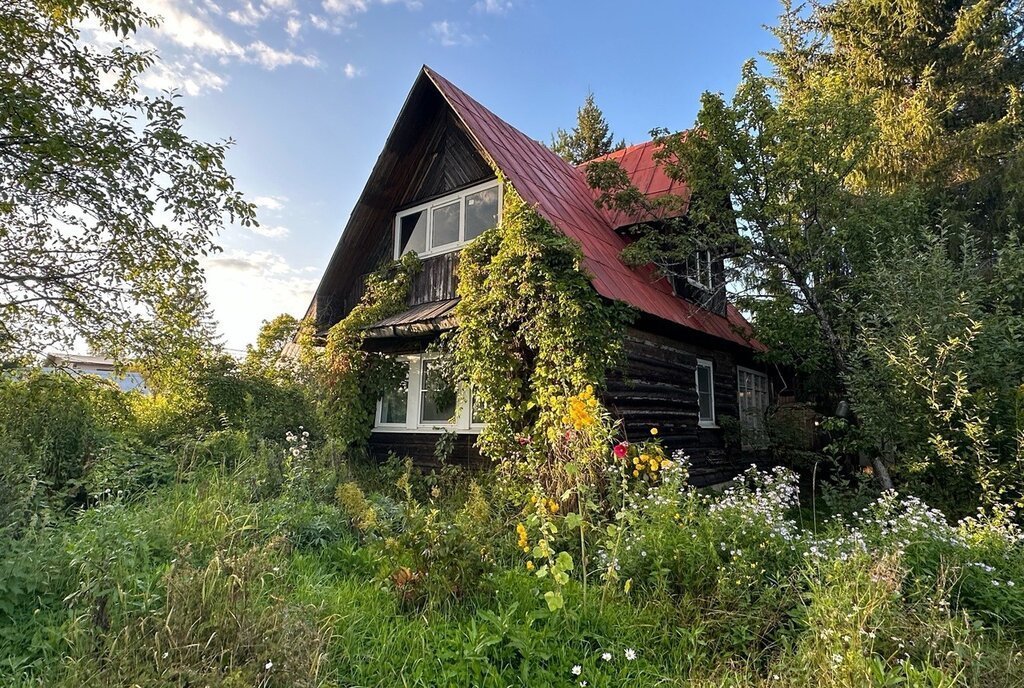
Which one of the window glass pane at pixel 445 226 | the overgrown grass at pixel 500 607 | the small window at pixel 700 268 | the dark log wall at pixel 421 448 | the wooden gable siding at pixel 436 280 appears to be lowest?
the overgrown grass at pixel 500 607

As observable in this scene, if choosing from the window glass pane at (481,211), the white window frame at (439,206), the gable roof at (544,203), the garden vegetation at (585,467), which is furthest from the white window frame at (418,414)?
Answer: the gable roof at (544,203)

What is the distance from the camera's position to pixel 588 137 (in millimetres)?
27266

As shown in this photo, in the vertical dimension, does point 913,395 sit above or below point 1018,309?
below

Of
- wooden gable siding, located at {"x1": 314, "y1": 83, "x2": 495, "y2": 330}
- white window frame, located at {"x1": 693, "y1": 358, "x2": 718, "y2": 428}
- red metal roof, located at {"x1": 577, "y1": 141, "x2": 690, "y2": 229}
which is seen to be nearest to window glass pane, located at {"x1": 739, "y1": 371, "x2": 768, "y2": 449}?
white window frame, located at {"x1": 693, "y1": 358, "x2": 718, "y2": 428}

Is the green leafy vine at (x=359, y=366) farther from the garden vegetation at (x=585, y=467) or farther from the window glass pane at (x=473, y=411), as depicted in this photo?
the window glass pane at (x=473, y=411)

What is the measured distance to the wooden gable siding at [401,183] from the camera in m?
9.54

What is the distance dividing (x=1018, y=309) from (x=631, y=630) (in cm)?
1012

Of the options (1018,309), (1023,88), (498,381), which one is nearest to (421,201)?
(498,381)

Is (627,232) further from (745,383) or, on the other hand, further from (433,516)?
(433,516)

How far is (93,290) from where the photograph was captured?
289 inches

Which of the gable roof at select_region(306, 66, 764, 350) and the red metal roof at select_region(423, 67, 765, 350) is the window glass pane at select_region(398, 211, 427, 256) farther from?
the red metal roof at select_region(423, 67, 765, 350)

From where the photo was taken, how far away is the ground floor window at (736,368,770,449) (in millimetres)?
11078

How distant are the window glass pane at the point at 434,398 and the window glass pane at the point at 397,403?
1.40ft

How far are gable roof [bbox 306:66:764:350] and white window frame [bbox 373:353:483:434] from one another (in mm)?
2490
